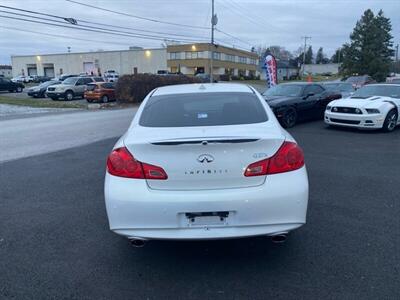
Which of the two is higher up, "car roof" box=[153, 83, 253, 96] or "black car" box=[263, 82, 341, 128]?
"car roof" box=[153, 83, 253, 96]

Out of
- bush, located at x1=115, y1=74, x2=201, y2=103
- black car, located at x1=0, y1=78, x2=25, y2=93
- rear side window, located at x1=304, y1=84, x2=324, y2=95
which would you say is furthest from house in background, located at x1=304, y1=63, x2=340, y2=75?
rear side window, located at x1=304, y1=84, x2=324, y2=95

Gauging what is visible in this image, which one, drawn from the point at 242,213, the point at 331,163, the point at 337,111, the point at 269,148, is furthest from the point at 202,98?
the point at 337,111

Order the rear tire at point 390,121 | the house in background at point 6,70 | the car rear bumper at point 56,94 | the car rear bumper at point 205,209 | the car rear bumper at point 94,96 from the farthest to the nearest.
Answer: the house in background at point 6,70, the car rear bumper at point 56,94, the car rear bumper at point 94,96, the rear tire at point 390,121, the car rear bumper at point 205,209

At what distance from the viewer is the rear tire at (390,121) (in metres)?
10.9

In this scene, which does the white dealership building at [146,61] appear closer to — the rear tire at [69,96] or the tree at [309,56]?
the rear tire at [69,96]

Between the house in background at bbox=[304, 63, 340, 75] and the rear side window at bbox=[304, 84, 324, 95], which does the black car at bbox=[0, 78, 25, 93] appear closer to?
the rear side window at bbox=[304, 84, 324, 95]

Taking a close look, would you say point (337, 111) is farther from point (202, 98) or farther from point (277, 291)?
point (277, 291)

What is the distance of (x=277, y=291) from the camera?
302cm

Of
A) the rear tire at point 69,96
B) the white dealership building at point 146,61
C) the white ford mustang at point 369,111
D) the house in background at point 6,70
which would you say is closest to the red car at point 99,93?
the rear tire at point 69,96

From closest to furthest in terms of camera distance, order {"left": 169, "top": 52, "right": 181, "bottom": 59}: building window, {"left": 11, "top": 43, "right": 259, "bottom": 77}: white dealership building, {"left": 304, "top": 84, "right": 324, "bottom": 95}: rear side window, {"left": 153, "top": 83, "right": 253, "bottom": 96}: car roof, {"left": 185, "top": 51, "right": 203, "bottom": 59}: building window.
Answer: {"left": 153, "top": 83, "right": 253, "bottom": 96}: car roof → {"left": 304, "top": 84, "right": 324, "bottom": 95}: rear side window → {"left": 185, "top": 51, "right": 203, "bottom": 59}: building window → {"left": 11, "top": 43, "right": 259, "bottom": 77}: white dealership building → {"left": 169, "top": 52, "right": 181, "bottom": 59}: building window

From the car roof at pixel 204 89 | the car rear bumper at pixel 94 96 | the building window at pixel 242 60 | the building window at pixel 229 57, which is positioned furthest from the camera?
the building window at pixel 242 60

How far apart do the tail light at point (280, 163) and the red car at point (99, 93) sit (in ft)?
80.8

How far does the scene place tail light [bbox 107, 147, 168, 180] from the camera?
3.13 meters

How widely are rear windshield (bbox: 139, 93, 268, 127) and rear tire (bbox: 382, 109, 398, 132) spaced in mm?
8235
